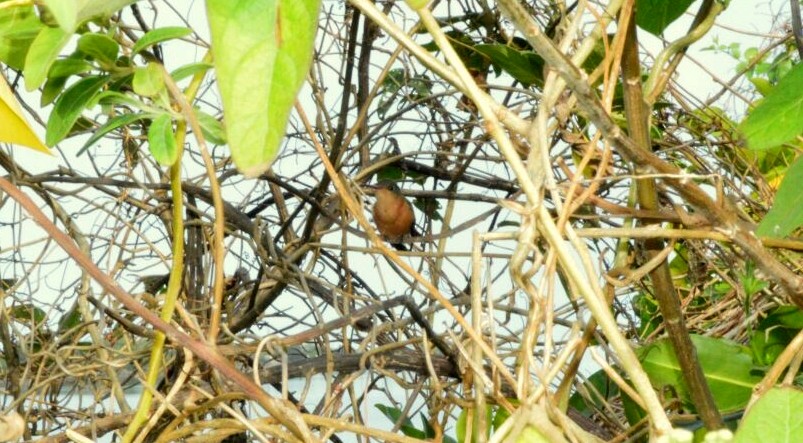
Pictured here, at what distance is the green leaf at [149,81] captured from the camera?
0.50 metres

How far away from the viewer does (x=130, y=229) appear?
56.7 inches

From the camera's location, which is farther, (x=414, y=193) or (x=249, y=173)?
(x=414, y=193)

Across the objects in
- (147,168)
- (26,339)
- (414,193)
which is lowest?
(26,339)

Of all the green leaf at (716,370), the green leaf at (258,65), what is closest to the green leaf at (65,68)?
the green leaf at (258,65)

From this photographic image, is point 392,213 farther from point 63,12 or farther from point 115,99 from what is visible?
point 63,12

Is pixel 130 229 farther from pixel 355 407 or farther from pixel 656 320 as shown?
pixel 656 320

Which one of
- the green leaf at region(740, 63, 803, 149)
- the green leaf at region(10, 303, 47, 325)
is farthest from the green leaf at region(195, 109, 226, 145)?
the green leaf at region(10, 303, 47, 325)

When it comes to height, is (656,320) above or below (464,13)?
below

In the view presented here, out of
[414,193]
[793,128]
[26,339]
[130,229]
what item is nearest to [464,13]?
[414,193]

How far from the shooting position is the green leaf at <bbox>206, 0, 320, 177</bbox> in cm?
23

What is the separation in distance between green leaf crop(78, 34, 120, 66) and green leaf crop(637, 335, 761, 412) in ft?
1.45

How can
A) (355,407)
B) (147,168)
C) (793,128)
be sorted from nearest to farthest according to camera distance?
(793,128)
(355,407)
(147,168)

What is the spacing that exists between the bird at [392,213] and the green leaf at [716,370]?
922mm

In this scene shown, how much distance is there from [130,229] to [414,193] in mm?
444
